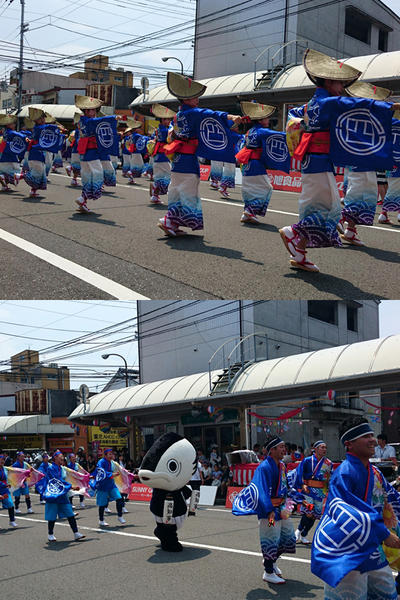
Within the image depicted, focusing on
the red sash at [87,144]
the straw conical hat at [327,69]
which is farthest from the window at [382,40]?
the straw conical hat at [327,69]

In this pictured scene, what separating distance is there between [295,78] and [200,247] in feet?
61.8

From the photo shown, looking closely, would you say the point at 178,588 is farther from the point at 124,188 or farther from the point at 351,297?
the point at 124,188

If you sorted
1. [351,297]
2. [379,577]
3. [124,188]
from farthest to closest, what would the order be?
1. [124,188]
2. [351,297]
3. [379,577]

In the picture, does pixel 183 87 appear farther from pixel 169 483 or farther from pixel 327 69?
pixel 169 483

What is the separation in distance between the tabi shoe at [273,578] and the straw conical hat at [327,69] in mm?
5685

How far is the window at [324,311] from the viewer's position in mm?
29102

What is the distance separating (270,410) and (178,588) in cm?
1815

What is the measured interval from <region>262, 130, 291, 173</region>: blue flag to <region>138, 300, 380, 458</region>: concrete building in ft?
30.6

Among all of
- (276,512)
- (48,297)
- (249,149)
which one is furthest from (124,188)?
(276,512)

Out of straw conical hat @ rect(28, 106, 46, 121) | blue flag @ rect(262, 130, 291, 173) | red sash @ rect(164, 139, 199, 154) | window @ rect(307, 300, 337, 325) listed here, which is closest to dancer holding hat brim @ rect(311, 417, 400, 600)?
red sash @ rect(164, 139, 199, 154)

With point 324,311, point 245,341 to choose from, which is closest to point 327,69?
point 245,341

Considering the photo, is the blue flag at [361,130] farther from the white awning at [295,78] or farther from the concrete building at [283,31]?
the concrete building at [283,31]

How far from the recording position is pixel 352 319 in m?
31.5

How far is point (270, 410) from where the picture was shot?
23.8 meters
